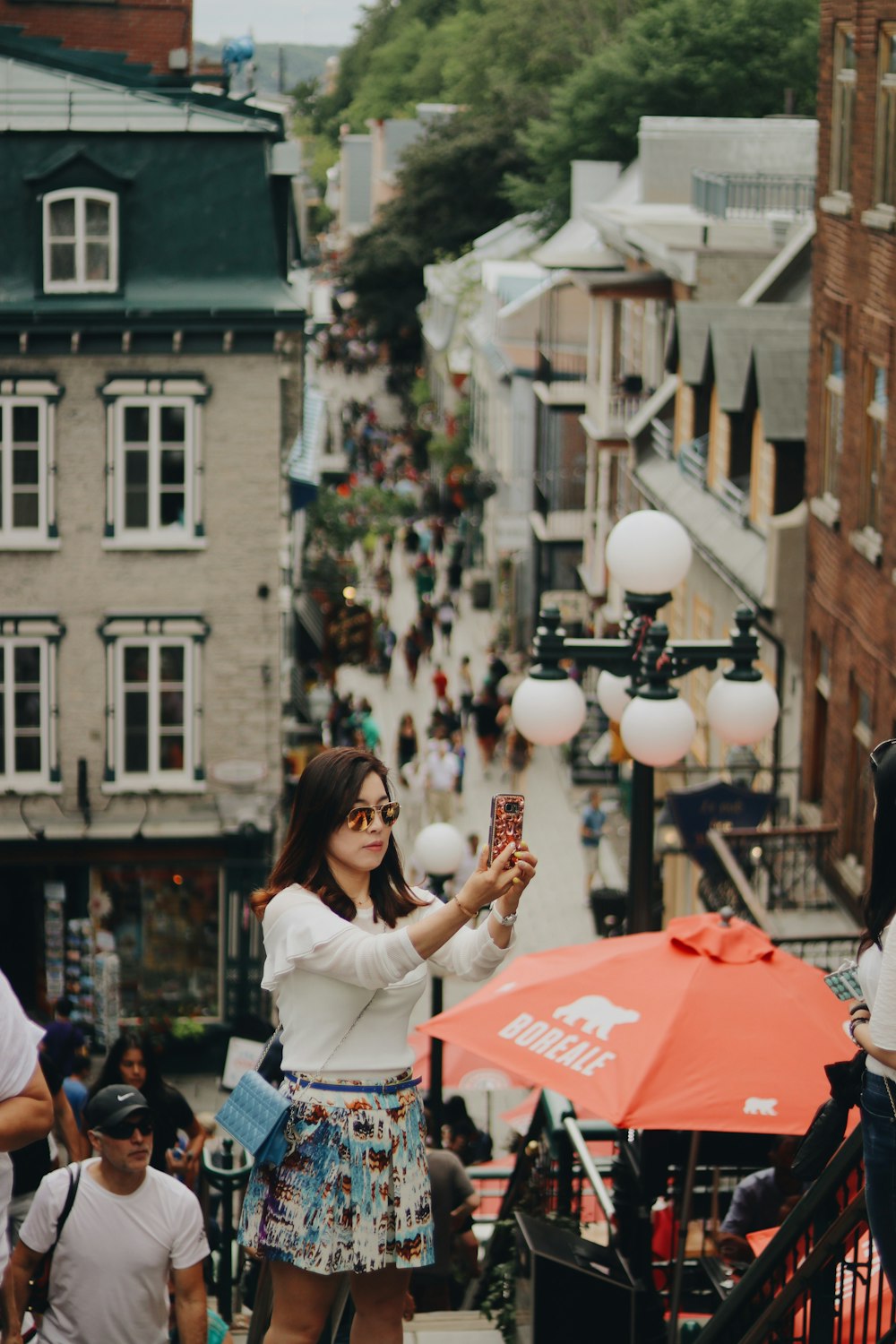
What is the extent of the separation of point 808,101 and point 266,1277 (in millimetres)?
56859

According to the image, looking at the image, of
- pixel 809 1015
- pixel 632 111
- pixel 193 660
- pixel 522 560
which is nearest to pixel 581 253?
pixel 522 560

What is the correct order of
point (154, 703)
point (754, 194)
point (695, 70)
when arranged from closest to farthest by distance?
point (154, 703)
point (754, 194)
point (695, 70)

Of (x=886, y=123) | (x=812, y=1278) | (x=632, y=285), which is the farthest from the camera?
(x=632, y=285)

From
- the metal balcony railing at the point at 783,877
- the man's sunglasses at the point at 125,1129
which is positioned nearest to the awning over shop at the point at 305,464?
the metal balcony railing at the point at 783,877

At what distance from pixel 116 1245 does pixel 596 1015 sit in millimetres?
3083

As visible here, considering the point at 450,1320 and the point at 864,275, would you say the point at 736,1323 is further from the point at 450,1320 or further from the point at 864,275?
the point at 864,275

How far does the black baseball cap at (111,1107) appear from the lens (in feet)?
20.4

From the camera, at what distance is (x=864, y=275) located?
18.5m

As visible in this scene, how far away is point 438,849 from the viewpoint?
16234mm

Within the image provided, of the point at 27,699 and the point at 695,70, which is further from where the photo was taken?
the point at 695,70

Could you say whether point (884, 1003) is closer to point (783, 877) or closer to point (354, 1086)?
point (354, 1086)

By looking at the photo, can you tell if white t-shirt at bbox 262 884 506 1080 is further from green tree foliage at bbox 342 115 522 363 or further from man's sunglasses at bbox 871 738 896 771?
green tree foliage at bbox 342 115 522 363

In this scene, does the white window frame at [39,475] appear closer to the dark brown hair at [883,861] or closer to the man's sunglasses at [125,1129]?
the man's sunglasses at [125,1129]

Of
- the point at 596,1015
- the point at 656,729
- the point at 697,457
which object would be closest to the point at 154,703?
the point at 697,457
